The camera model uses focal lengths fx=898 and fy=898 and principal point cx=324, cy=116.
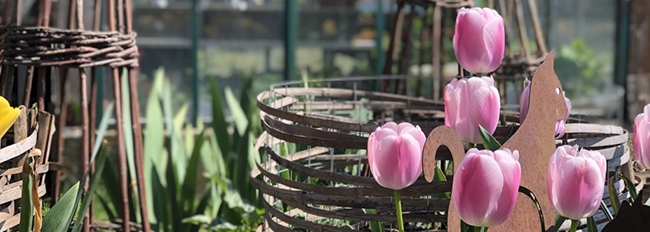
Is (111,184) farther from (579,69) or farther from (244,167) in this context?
(579,69)

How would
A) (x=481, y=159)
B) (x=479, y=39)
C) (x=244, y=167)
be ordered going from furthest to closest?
(x=244, y=167) → (x=479, y=39) → (x=481, y=159)

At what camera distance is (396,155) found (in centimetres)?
80

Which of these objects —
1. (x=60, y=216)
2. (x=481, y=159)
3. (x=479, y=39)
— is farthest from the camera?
(x=60, y=216)

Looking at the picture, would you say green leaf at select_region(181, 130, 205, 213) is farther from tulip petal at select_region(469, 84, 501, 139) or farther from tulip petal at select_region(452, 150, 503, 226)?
tulip petal at select_region(452, 150, 503, 226)

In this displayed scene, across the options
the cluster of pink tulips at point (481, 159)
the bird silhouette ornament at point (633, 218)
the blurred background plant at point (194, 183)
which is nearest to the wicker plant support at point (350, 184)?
the cluster of pink tulips at point (481, 159)

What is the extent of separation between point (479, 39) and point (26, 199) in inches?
19.7

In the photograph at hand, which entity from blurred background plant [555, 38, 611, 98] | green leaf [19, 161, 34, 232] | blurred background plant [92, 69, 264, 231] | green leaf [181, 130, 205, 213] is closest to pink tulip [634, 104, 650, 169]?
green leaf [19, 161, 34, 232]

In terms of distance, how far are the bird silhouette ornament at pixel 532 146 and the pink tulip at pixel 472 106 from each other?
3cm

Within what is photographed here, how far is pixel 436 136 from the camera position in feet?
2.77

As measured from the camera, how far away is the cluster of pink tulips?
724 mm

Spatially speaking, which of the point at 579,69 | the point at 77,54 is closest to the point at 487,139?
the point at 77,54

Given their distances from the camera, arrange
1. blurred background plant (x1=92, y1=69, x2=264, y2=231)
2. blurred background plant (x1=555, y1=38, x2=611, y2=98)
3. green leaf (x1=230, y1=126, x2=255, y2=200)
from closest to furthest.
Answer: blurred background plant (x1=92, y1=69, x2=264, y2=231) → green leaf (x1=230, y1=126, x2=255, y2=200) → blurred background plant (x1=555, y1=38, x2=611, y2=98)

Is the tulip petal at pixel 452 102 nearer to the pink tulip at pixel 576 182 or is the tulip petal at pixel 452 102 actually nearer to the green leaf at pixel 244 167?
the pink tulip at pixel 576 182

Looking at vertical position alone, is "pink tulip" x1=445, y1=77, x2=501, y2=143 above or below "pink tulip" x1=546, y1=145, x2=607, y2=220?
above
